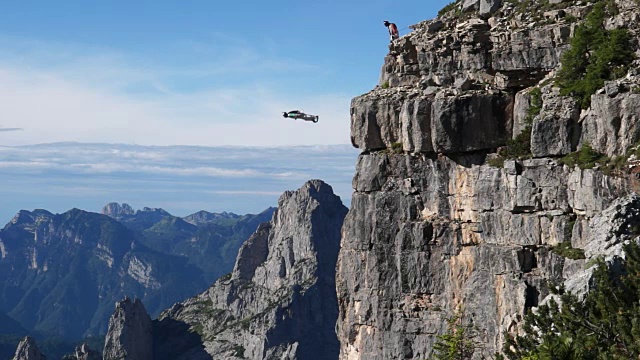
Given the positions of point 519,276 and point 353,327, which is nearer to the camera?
point 519,276

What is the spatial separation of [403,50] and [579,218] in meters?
20.0

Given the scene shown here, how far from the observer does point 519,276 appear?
41469 mm

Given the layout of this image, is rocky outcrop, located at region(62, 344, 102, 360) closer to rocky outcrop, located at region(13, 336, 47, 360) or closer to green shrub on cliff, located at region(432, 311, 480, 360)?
rocky outcrop, located at region(13, 336, 47, 360)

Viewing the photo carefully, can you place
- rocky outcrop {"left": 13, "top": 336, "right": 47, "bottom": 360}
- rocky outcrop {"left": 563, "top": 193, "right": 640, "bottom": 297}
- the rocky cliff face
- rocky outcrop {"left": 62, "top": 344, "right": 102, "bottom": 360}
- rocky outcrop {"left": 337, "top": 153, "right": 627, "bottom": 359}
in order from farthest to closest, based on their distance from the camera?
rocky outcrop {"left": 62, "top": 344, "right": 102, "bottom": 360}, rocky outcrop {"left": 13, "top": 336, "right": 47, "bottom": 360}, rocky outcrop {"left": 337, "top": 153, "right": 627, "bottom": 359}, the rocky cliff face, rocky outcrop {"left": 563, "top": 193, "right": 640, "bottom": 297}

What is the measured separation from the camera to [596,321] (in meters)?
28.7

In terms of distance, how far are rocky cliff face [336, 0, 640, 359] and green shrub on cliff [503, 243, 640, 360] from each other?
471 centimetres

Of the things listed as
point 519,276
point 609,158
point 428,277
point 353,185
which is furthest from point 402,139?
point 609,158

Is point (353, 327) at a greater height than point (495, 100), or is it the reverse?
point (495, 100)

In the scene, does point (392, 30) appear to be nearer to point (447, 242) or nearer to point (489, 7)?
point (489, 7)

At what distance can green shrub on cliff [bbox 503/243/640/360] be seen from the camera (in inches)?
1043

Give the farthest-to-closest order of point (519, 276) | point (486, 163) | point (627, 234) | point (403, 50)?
point (403, 50)
point (486, 163)
point (519, 276)
point (627, 234)

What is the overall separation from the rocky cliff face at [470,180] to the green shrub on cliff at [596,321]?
471cm

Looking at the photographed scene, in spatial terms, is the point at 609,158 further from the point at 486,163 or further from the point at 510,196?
the point at 486,163

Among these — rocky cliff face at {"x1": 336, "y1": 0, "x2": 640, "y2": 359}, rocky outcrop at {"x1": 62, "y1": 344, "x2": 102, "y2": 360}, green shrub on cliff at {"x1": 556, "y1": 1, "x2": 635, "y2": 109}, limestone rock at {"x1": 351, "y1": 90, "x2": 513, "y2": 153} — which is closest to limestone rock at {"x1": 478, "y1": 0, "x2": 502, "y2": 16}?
rocky cliff face at {"x1": 336, "y1": 0, "x2": 640, "y2": 359}
